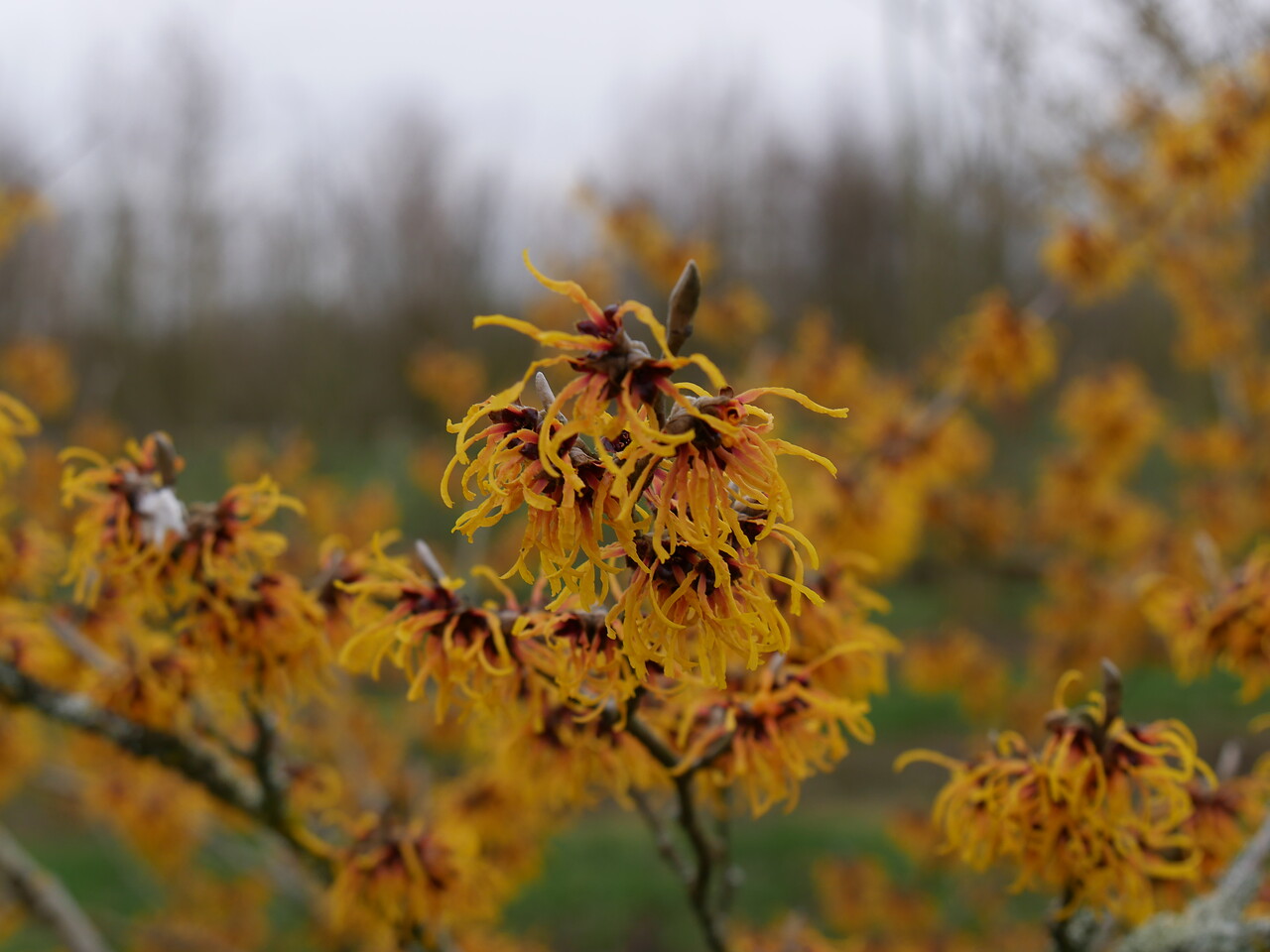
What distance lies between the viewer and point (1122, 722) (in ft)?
3.67

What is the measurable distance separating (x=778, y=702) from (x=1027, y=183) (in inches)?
440

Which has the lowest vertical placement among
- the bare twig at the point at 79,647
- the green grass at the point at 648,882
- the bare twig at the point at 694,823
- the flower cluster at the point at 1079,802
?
the flower cluster at the point at 1079,802

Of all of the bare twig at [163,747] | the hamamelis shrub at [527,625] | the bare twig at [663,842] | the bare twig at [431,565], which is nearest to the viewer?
the hamamelis shrub at [527,625]

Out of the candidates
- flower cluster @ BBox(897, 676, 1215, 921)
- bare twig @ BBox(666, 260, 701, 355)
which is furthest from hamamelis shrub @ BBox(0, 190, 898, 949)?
flower cluster @ BBox(897, 676, 1215, 921)

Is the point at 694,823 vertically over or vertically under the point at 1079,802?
over

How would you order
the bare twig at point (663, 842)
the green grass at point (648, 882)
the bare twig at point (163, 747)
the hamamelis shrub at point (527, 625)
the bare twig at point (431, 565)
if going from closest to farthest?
the hamamelis shrub at point (527, 625), the bare twig at point (431, 565), the bare twig at point (663, 842), the bare twig at point (163, 747), the green grass at point (648, 882)

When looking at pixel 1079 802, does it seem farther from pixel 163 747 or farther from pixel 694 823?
pixel 163 747

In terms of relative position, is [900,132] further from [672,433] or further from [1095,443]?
[672,433]

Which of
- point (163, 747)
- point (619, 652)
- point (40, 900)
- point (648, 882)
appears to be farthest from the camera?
point (648, 882)

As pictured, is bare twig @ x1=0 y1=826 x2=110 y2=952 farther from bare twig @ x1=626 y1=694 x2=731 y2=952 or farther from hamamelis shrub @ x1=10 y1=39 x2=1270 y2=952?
bare twig @ x1=626 y1=694 x2=731 y2=952

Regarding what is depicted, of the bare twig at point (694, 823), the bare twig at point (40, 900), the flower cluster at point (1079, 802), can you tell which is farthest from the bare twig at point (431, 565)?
the bare twig at point (40, 900)

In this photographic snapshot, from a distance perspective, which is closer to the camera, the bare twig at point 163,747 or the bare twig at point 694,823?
the bare twig at point 694,823

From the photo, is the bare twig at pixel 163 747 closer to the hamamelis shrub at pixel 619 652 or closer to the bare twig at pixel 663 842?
the hamamelis shrub at pixel 619 652

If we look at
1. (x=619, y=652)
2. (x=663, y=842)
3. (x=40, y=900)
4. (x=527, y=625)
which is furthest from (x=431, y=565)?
(x=40, y=900)
